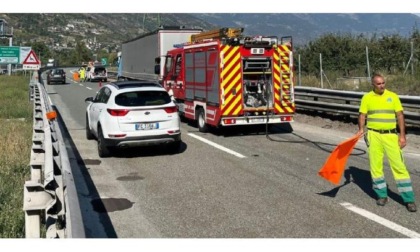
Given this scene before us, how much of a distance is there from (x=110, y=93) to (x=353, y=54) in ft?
78.0

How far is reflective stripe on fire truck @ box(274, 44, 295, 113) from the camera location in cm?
1405

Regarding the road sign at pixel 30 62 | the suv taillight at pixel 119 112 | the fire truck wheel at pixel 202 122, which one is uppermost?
the road sign at pixel 30 62

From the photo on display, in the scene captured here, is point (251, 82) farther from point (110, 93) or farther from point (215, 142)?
point (110, 93)

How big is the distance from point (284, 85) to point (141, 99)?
4888mm

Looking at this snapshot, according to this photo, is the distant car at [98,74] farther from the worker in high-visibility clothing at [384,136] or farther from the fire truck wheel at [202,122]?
the worker in high-visibility clothing at [384,136]

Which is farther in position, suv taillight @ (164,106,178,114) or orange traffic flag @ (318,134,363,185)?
suv taillight @ (164,106,178,114)

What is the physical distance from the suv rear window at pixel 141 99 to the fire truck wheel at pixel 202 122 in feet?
11.9

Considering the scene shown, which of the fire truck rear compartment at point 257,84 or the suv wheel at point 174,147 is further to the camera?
the fire truck rear compartment at point 257,84

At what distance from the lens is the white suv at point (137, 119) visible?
10539 millimetres

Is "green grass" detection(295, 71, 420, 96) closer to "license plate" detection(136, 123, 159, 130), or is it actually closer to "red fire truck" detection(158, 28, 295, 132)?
"red fire truck" detection(158, 28, 295, 132)

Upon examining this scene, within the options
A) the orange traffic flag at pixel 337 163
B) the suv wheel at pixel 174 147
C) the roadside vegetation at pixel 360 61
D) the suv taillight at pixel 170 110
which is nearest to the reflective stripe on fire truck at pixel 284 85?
the suv wheel at pixel 174 147

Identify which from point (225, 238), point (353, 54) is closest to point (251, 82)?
point (225, 238)

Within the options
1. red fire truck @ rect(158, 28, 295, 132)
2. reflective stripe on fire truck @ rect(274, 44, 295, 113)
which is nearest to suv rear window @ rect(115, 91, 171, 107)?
red fire truck @ rect(158, 28, 295, 132)

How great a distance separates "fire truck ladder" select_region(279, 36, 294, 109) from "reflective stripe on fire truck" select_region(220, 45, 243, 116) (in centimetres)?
129
